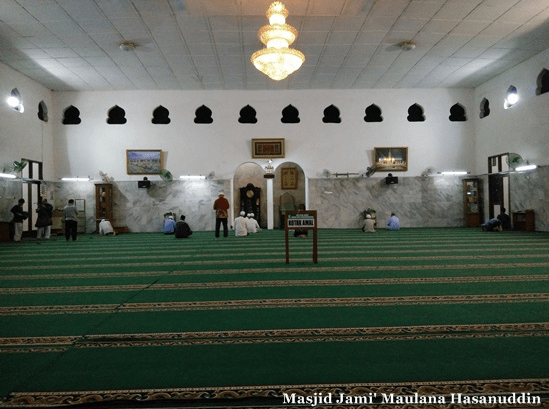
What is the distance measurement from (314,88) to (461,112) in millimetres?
4706

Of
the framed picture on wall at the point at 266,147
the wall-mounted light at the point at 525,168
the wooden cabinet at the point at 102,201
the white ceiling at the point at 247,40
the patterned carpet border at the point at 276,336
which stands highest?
the white ceiling at the point at 247,40

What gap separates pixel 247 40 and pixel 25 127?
6.25 metres

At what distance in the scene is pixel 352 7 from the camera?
6.77m

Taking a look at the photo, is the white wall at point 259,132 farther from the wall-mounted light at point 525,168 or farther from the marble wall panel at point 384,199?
the wall-mounted light at point 525,168

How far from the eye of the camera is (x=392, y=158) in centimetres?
1156

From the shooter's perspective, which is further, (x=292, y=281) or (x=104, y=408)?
(x=292, y=281)

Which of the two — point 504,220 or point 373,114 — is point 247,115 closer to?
point 373,114

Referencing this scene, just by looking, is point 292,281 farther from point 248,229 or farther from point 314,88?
point 314,88

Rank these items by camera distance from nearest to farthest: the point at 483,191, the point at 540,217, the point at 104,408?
the point at 104,408 < the point at 540,217 < the point at 483,191

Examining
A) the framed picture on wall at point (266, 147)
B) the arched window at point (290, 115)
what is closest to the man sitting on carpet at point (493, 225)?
the framed picture on wall at point (266, 147)

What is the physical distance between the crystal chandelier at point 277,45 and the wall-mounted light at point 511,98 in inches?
247

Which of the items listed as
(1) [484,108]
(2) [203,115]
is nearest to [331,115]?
(2) [203,115]

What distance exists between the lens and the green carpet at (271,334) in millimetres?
1396

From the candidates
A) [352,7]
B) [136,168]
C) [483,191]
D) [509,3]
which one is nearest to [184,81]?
[136,168]
